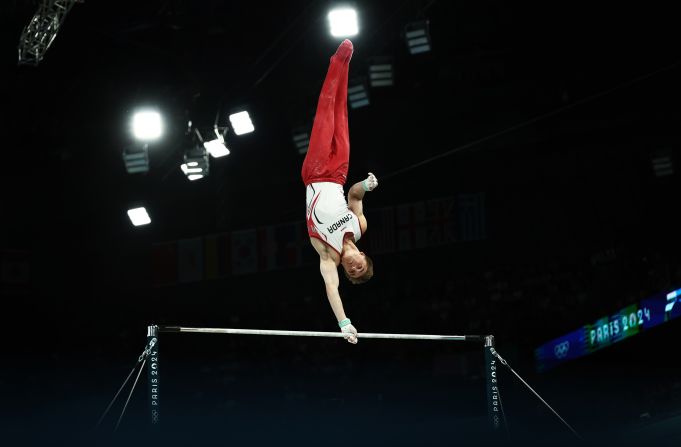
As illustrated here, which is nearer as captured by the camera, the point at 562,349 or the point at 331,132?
the point at 331,132

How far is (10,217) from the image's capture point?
16.4m

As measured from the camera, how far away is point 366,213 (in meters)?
15.3

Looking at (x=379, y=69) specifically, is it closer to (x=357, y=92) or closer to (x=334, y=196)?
(x=357, y=92)

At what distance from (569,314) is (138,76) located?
7060 mm

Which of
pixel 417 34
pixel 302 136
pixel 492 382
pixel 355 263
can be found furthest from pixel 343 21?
pixel 492 382

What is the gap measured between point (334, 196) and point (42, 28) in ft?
16.7

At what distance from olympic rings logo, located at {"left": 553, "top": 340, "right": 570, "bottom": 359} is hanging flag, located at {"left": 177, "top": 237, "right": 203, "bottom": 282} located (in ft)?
21.9

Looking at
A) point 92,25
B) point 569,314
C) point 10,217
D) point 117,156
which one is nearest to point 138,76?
point 92,25

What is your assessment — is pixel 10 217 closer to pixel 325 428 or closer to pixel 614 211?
pixel 325 428

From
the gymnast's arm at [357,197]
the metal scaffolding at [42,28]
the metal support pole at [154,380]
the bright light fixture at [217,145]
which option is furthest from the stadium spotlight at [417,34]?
the metal support pole at [154,380]

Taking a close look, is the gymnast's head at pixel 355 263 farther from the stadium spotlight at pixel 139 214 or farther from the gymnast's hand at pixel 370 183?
the stadium spotlight at pixel 139 214

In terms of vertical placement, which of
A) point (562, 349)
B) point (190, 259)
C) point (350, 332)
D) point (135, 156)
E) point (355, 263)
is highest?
point (135, 156)

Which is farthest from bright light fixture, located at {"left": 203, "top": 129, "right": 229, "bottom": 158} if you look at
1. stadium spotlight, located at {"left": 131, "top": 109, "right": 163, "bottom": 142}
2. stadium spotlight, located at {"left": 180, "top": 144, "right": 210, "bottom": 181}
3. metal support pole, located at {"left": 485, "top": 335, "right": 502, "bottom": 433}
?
metal support pole, located at {"left": 485, "top": 335, "right": 502, "bottom": 433}

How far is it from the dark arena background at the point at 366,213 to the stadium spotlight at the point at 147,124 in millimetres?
188
